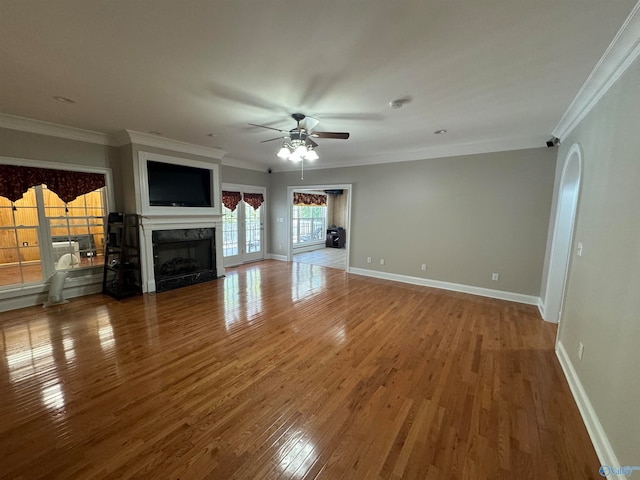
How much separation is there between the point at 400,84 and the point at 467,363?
9.09 ft

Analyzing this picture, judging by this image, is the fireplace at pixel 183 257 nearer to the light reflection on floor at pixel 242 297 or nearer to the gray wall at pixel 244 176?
the light reflection on floor at pixel 242 297

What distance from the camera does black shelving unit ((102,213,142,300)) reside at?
14.3ft

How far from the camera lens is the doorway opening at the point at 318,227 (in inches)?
305

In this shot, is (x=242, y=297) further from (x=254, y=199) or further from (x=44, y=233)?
(x=254, y=199)

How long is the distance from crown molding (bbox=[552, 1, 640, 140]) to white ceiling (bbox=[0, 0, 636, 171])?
0.20 feet

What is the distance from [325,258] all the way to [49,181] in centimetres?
601

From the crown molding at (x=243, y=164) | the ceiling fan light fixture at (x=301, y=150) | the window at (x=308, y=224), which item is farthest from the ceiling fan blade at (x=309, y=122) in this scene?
the window at (x=308, y=224)

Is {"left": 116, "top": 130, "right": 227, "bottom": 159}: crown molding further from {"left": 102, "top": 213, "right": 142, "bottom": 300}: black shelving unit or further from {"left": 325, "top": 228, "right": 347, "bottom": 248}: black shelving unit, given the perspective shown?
{"left": 325, "top": 228, "right": 347, "bottom": 248}: black shelving unit

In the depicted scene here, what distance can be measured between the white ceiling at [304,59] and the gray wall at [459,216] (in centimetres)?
94

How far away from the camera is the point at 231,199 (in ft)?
21.1

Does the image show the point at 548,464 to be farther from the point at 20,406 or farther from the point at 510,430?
the point at 20,406

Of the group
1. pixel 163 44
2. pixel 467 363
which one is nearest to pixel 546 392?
pixel 467 363

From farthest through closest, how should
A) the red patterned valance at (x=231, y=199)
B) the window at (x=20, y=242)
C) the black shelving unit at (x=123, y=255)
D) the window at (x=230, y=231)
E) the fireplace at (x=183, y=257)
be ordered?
the window at (x=230, y=231)
the red patterned valance at (x=231, y=199)
the fireplace at (x=183, y=257)
the black shelving unit at (x=123, y=255)
the window at (x=20, y=242)

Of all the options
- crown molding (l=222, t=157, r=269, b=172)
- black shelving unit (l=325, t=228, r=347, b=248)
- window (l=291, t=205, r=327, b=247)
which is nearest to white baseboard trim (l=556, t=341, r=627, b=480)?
crown molding (l=222, t=157, r=269, b=172)
